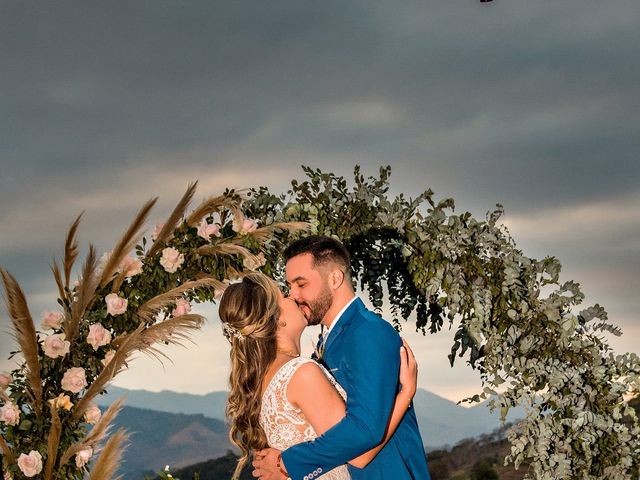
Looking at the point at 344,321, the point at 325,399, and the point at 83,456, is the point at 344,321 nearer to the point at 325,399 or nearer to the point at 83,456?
the point at 325,399

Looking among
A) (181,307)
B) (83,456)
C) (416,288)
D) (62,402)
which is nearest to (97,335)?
(62,402)

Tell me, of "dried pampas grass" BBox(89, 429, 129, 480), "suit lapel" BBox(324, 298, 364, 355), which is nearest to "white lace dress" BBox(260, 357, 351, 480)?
"suit lapel" BBox(324, 298, 364, 355)

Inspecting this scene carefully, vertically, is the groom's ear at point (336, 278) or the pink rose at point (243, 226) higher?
the pink rose at point (243, 226)

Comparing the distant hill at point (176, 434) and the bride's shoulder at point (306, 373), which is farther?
the distant hill at point (176, 434)

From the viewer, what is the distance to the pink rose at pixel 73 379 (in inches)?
251

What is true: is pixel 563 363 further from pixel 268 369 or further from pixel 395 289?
pixel 268 369

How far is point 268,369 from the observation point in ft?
12.3

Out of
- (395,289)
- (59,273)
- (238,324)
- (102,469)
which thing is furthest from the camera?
(395,289)

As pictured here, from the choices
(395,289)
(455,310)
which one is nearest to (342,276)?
(455,310)

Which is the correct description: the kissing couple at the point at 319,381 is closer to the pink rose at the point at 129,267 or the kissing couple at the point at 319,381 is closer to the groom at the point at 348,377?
the groom at the point at 348,377

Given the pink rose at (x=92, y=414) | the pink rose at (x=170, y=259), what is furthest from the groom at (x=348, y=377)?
the pink rose at (x=170, y=259)

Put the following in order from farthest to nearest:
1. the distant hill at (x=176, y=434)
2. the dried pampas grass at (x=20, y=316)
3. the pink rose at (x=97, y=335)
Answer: the distant hill at (x=176, y=434), the pink rose at (x=97, y=335), the dried pampas grass at (x=20, y=316)

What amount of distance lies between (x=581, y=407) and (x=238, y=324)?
13.0 ft

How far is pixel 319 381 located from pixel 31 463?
3.57 m
